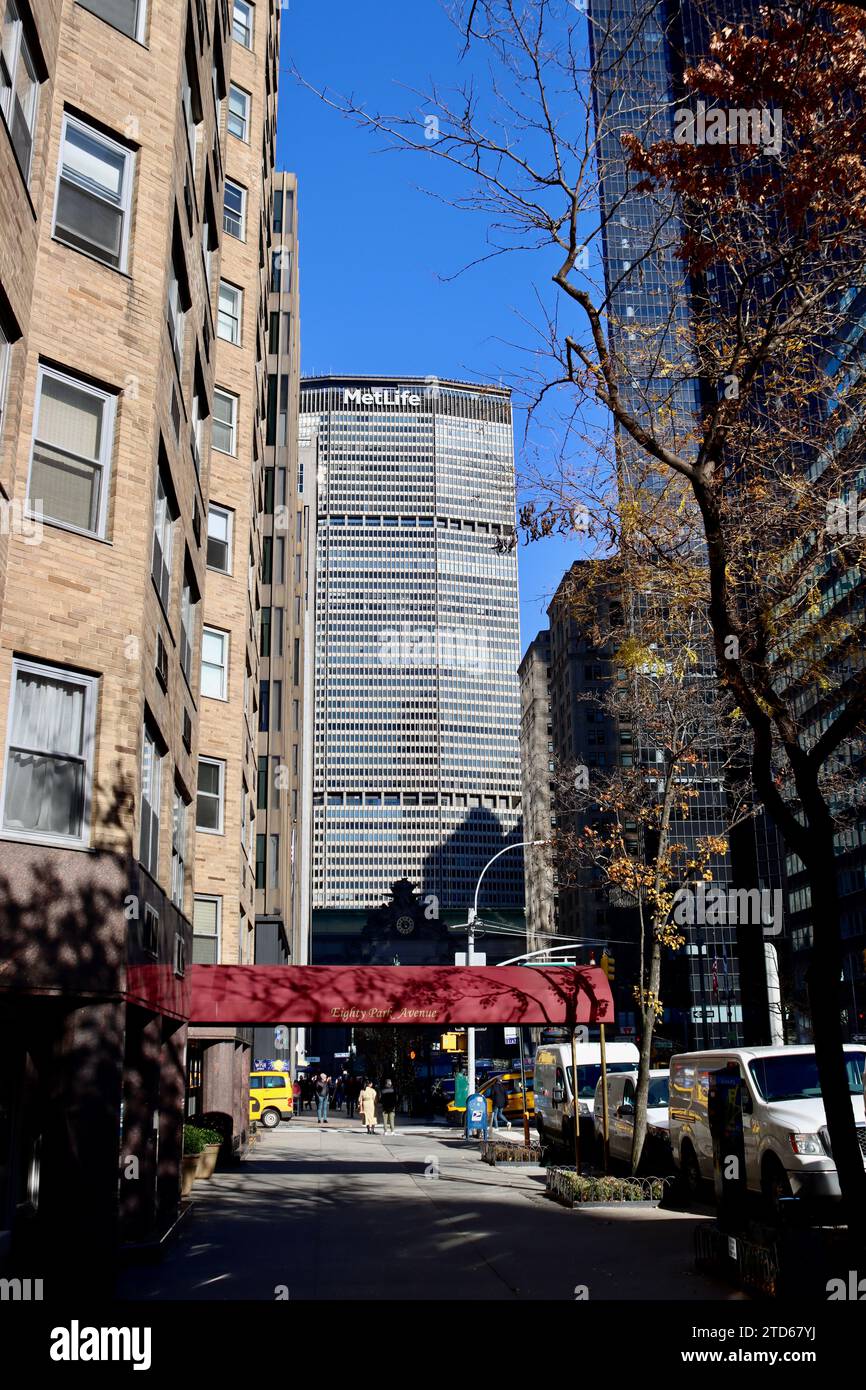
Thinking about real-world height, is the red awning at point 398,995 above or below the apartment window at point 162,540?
below

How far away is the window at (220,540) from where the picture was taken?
86.1ft

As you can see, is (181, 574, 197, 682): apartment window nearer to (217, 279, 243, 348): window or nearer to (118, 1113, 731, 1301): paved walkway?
(118, 1113, 731, 1301): paved walkway

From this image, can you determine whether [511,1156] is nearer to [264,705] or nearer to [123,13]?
[123,13]

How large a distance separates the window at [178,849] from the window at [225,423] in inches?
407

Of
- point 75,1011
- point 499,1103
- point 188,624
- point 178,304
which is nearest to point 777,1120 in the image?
point 75,1011

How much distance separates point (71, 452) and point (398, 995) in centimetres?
1390

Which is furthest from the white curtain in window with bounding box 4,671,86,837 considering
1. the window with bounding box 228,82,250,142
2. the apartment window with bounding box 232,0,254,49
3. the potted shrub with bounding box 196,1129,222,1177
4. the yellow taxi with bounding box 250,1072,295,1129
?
the yellow taxi with bounding box 250,1072,295,1129

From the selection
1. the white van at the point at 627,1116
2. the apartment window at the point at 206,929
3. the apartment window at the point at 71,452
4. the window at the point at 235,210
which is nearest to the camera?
the apartment window at the point at 71,452

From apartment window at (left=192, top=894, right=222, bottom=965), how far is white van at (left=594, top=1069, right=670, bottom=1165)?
8268mm

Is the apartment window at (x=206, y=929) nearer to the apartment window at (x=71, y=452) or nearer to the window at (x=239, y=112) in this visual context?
the apartment window at (x=71, y=452)

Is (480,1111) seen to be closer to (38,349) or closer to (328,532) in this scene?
(38,349)

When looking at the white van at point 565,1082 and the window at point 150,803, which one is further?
the white van at point 565,1082

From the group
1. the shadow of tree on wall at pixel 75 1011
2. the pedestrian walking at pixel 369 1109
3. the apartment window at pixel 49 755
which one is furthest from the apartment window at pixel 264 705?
the apartment window at pixel 49 755
